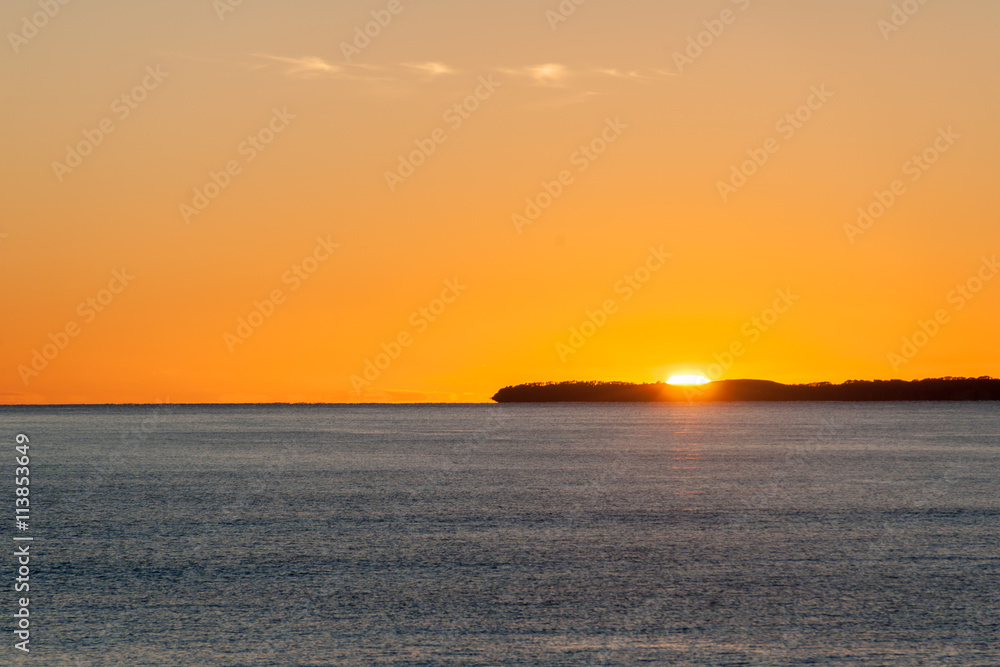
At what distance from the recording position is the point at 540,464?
320 ft

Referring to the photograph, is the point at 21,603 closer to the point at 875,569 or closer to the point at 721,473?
the point at 875,569

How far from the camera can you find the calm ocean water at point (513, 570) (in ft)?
94.3

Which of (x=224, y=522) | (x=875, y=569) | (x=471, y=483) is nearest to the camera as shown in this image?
(x=875, y=569)

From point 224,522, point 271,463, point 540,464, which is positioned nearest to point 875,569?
point 224,522

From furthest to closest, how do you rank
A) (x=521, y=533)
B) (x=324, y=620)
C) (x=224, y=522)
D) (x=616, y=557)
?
1. (x=224, y=522)
2. (x=521, y=533)
3. (x=616, y=557)
4. (x=324, y=620)

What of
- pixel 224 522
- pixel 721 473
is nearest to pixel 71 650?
pixel 224 522

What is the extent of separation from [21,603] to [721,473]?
6309cm

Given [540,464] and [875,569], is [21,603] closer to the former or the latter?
[875,569]

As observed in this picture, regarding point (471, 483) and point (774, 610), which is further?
point (471, 483)

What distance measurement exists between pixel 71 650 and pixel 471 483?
157 ft

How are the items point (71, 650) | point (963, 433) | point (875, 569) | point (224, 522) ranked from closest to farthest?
point (71, 650), point (875, 569), point (224, 522), point (963, 433)

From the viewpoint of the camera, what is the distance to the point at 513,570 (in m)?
39.0

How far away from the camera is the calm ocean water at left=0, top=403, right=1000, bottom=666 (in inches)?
1132

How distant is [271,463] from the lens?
99250 mm
